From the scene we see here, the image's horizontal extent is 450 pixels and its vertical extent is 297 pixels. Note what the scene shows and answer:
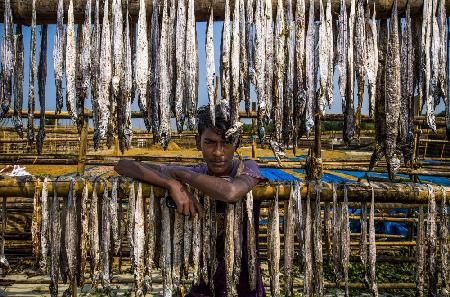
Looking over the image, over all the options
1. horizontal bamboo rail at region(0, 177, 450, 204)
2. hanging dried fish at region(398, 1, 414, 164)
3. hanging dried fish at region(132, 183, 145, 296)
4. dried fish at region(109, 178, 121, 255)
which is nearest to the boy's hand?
horizontal bamboo rail at region(0, 177, 450, 204)

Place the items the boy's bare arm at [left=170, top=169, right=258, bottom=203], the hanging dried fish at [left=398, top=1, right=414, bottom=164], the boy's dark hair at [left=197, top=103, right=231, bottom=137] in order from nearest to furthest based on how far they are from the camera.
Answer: the boy's bare arm at [left=170, top=169, right=258, bottom=203]
the hanging dried fish at [left=398, top=1, right=414, bottom=164]
the boy's dark hair at [left=197, top=103, right=231, bottom=137]

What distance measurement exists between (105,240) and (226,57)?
1236mm

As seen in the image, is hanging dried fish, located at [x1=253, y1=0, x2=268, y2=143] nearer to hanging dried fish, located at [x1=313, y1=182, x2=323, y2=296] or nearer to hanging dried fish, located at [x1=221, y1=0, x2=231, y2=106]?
hanging dried fish, located at [x1=221, y1=0, x2=231, y2=106]

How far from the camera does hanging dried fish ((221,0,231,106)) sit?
6.53ft

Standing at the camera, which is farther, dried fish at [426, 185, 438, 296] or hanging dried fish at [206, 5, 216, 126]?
dried fish at [426, 185, 438, 296]

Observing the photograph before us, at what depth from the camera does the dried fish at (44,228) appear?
2076 millimetres

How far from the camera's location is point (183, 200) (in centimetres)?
202

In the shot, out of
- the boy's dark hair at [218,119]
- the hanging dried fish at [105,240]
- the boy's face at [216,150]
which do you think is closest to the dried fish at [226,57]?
the boy's dark hair at [218,119]

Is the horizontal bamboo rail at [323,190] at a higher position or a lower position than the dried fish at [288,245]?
higher

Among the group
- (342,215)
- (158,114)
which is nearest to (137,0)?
(158,114)

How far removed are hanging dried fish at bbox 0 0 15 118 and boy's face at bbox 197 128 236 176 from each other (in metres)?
1.11

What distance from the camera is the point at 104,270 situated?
2.14 meters

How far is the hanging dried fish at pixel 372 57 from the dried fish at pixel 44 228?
186 centimetres

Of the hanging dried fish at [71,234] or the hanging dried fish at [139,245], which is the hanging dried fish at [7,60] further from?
the hanging dried fish at [139,245]
